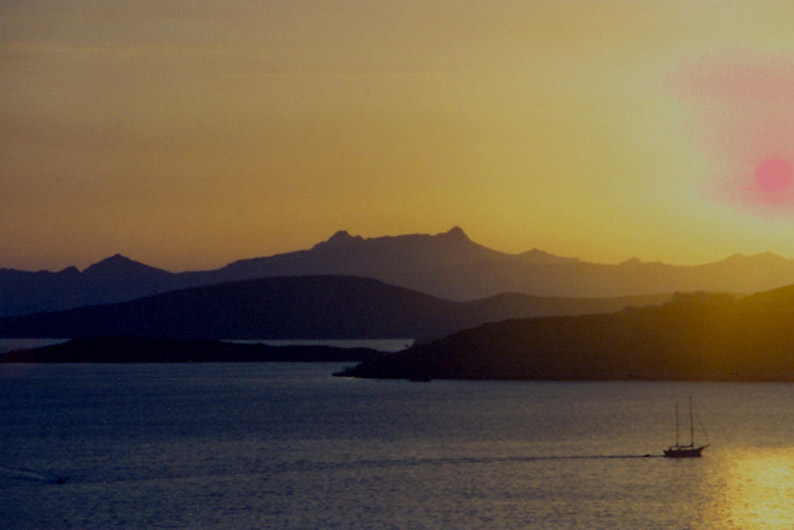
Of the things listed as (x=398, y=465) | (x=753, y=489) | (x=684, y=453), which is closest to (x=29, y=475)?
(x=398, y=465)

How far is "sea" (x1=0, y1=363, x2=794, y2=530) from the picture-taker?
232 ft

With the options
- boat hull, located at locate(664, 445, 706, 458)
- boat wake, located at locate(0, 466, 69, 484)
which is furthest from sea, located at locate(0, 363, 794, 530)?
boat hull, located at locate(664, 445, 706, 458)

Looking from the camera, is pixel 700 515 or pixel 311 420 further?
pixel 311 420

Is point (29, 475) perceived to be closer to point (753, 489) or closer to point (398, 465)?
point (398, 465)

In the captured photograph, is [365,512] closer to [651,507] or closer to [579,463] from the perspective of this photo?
[651,507]

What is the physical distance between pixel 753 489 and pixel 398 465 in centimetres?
2590

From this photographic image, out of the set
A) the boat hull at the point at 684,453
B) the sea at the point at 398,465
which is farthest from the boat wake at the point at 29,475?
the boat hull at the point at 684,453

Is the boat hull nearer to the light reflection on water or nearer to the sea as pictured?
the sea

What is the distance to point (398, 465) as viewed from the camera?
92.2 meters

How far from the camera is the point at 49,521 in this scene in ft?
230

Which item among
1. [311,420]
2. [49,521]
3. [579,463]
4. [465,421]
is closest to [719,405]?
[465,421]

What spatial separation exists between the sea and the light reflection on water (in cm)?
20

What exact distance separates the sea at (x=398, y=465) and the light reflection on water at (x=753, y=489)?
196 mm

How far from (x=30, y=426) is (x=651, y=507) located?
7969 centimetres
